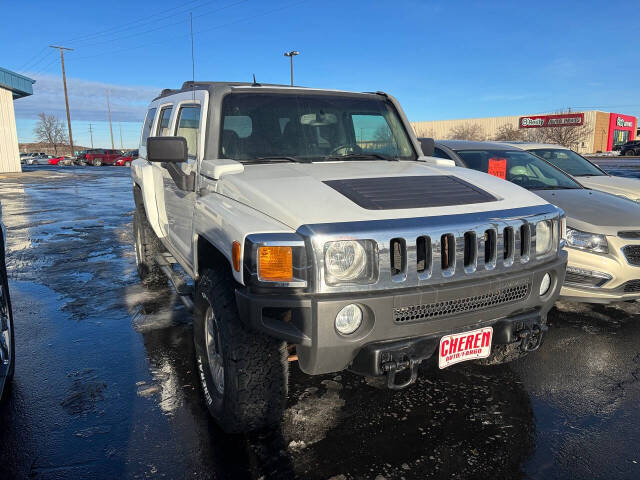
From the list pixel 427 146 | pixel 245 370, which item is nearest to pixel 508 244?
pixel 245 370

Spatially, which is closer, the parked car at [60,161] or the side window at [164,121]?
the side window at [164,121]

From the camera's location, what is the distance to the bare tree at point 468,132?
2842 inches

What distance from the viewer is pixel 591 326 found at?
14.9ft

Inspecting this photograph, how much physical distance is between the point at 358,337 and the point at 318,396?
3.71 ft

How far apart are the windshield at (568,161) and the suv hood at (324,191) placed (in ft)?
16.6

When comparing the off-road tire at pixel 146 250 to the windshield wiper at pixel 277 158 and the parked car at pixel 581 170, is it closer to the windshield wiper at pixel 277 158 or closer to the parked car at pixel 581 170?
the windshield wiper at pixel 277 158

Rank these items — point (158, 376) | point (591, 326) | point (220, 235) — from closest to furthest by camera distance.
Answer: point (220, 235), point (158, 376), point (591, 326)

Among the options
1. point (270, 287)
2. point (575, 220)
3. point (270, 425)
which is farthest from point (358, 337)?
point (575, 220)

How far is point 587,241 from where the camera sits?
14.6 feet

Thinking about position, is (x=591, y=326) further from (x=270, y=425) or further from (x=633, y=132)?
(x=633, y=132)

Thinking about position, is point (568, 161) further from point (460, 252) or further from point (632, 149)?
point (632, 149)

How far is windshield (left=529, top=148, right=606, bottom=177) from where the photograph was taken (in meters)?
7.70

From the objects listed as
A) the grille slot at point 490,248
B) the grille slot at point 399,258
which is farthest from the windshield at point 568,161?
the grille slot at point 399,258

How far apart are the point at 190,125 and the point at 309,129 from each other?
0.96 meters
